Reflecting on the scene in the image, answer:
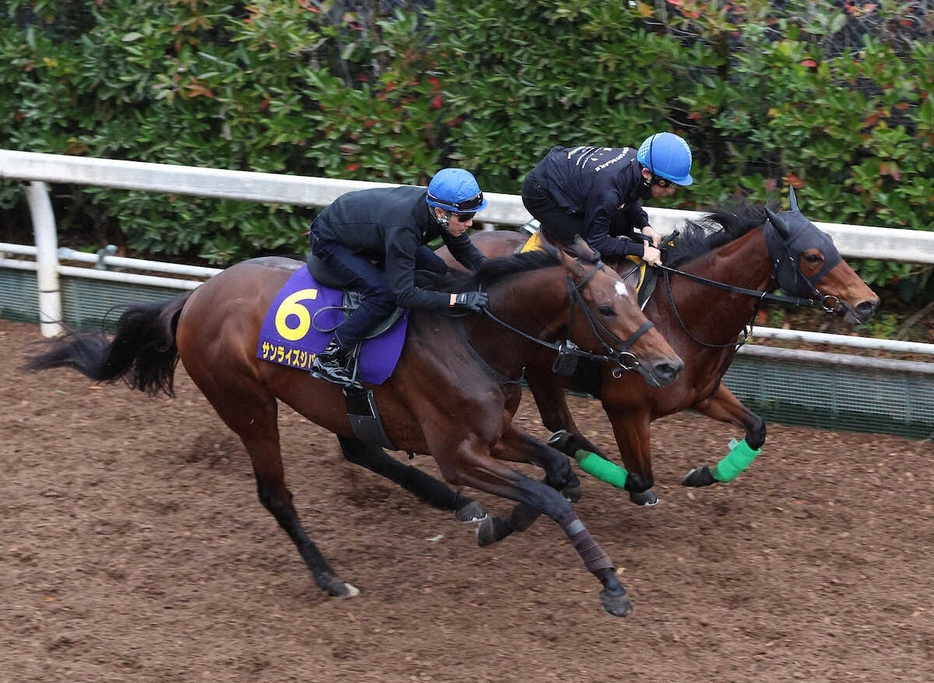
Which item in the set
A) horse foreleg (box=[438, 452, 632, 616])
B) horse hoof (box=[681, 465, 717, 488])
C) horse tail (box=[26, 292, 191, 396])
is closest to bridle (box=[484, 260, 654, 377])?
horse foreleg (box=[438, 452, 632, 616])

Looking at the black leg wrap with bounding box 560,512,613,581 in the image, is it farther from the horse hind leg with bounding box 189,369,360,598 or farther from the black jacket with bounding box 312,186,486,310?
the horse hind leg with bounding box 189,369,360,598

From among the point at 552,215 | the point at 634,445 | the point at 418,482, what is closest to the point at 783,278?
the point at 634,445

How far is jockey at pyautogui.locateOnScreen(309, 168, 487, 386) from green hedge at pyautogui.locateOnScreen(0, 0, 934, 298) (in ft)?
8.31

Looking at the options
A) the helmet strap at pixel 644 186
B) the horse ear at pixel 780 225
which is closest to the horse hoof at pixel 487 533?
the helmet strap at pixel 644 186

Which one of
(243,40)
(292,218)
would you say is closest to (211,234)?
(292,218)

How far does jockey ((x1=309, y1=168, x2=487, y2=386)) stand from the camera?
16.3 ft

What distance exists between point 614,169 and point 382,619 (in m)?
2.50

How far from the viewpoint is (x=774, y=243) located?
5.62 meters

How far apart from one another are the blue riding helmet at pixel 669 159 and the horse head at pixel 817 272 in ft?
1.61

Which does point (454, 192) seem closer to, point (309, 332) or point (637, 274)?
point (309, 332)

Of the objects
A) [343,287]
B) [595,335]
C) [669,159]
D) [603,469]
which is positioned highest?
[669,159]

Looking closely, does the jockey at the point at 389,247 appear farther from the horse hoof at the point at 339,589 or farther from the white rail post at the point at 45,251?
the white rail post at the point at 45,251

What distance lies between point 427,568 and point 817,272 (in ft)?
7.89

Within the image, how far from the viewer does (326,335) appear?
17.4 feet
